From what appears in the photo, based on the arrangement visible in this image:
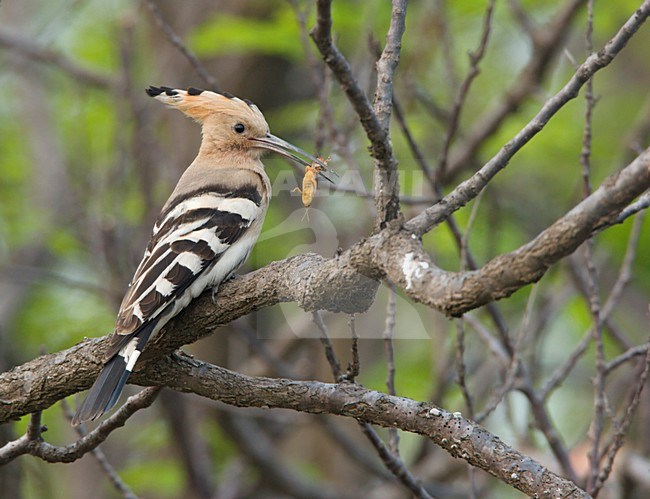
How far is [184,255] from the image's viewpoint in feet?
10.4

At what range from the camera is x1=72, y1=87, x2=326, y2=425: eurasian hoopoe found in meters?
2.66

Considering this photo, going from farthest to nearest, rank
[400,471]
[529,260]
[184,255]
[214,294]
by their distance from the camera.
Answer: [184,255]
[400,471]
[214,294]
[529,260]

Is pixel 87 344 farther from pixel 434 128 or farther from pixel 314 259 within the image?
pixel 434 128

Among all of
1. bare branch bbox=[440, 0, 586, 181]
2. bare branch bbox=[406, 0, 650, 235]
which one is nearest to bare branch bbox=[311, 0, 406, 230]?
bare branch bbox=[406, 0, 650, 235]

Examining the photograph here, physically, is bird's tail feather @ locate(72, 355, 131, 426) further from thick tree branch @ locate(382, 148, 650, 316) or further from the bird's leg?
thick tree branch @ locate(382, 148, 650, 316)

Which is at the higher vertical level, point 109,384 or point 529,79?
point 529,79

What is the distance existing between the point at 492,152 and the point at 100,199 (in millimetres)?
2563

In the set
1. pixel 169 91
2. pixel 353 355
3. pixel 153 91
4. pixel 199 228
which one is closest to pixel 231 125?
pixel 169 91

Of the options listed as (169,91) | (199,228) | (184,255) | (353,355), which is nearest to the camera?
(353,355)

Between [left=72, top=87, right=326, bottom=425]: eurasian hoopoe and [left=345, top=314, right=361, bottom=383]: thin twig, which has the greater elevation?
[left=72, top=87, right=326, bottom=425]: eurasian hoopoe

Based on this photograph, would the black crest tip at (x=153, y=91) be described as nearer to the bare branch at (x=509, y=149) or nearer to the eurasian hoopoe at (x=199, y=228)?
the eurasian hoopoe at (x=199, y=228)

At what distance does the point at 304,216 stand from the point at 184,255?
24.7 inches

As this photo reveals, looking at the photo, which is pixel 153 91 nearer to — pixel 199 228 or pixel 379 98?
pixel 199 228

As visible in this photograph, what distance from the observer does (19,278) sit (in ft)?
21.0
